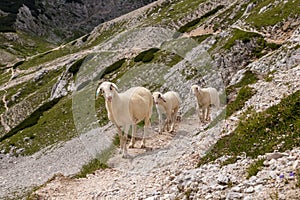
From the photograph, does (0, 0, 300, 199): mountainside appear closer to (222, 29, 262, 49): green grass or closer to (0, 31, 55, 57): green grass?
(222, 29, 262, 49): green grass

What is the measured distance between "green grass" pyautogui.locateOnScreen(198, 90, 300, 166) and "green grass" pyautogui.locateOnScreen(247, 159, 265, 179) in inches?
33.0

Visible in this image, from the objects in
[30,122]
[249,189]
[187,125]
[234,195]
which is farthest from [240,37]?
[30,122]

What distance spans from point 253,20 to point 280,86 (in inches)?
1286

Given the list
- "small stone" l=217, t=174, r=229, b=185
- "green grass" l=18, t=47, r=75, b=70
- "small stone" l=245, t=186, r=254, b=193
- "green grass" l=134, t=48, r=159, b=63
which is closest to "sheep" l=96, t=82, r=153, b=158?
"small stone" l=217, t=174, r=229, b=185

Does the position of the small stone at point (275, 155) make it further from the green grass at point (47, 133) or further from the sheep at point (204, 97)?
the green grass at point (47, 133)

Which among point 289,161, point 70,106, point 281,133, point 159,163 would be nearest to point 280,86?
point 281,133

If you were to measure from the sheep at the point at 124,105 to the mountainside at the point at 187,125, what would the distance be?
1848 millimetres

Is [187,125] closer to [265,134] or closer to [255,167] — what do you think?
[265,134]

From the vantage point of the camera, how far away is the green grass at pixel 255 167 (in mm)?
9352

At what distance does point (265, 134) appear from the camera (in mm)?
11695

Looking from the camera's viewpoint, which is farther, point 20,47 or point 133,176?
point 20,47

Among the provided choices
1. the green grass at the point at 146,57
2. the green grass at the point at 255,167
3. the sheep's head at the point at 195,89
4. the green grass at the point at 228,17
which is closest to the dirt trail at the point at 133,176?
the green grass at the point at 255,167

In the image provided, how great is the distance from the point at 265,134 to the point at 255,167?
8.30 feet

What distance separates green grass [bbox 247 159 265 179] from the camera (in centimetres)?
935
